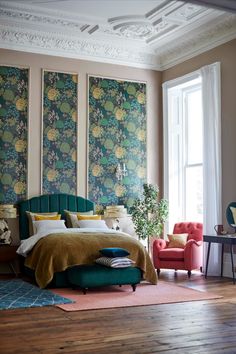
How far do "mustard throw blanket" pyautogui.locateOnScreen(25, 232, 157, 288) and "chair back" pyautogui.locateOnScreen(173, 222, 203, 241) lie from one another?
1890 millimetres

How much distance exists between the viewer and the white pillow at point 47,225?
28.6ft

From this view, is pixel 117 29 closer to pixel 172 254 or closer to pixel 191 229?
pixel 191 229

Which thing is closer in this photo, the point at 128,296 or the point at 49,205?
the point at 128,296

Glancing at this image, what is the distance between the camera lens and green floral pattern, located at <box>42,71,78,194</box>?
9719 millimetres

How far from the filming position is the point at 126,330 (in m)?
4.74

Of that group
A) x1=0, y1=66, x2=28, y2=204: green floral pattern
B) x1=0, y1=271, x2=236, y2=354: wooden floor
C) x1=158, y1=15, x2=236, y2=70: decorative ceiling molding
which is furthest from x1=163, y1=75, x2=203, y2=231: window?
x1=0, y1=271, x2=236, y2=354: wooden floor

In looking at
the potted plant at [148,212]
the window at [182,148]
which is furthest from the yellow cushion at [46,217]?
the window at [182,148]

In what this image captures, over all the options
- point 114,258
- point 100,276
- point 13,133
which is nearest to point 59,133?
point 13,133

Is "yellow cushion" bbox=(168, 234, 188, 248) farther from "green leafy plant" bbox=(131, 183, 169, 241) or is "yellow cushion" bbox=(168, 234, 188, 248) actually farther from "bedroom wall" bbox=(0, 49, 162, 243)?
"bedroom wall" bbox=(0, 49, 162, 243)

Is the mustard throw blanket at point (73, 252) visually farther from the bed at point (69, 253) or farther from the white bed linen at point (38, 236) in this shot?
the white bed linen at point (38, 236)

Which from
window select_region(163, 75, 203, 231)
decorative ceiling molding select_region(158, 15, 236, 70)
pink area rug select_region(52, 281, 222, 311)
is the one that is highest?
decorative ceiling molding select_region(158, 15, 236, 70)

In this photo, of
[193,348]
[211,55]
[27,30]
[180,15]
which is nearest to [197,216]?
[211,55]

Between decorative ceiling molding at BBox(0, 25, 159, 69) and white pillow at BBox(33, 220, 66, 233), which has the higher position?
decorative ceiling molding at BBox(0, 25, 159, 69)

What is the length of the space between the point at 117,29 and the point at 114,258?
456 cm
